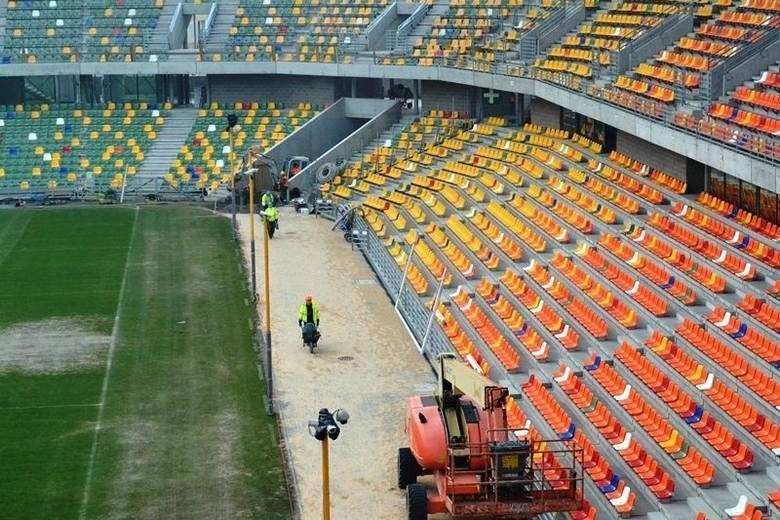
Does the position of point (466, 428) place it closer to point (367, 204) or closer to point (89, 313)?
point (89, 313)

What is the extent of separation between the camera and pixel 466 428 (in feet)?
82.9

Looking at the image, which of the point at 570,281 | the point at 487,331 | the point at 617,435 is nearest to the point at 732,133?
the point at 570,281

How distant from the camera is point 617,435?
27453 millimetres

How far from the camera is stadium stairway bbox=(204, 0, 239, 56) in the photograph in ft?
244

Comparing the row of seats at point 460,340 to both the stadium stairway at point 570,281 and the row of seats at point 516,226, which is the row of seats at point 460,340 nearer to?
the stadium stairway at point 570,281

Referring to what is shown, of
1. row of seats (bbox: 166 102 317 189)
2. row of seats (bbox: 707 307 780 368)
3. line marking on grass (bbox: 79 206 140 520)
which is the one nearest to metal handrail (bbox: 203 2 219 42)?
row of seats (bbox: 166 102 317 189)

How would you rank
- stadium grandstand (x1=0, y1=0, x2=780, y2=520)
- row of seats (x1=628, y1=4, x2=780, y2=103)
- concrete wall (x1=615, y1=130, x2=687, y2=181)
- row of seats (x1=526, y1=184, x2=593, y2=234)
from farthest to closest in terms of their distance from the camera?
row of seats (x1=628, y1=4, x2=780, y2=103) → concrete wall (x1=615, y1=130, x2=687, y2=181) → row of seats (x1=526, y1=184, x2=593, y2=234) → stadium grandstand (x1=0, y1=0, x2=780, y2=520)

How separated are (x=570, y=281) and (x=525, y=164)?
1461cm

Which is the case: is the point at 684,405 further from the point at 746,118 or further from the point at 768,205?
the point at 746,118

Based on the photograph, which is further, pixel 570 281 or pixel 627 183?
pixel 627 183

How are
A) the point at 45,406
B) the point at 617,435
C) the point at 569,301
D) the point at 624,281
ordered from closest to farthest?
the point at 617,435 → the point at 45,406 → the point at 624,281 → the point at 569,301

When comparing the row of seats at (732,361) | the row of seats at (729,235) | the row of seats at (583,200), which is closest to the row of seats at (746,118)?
the row of seats at (729,235)

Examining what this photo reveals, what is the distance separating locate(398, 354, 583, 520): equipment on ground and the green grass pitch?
3.09 metres

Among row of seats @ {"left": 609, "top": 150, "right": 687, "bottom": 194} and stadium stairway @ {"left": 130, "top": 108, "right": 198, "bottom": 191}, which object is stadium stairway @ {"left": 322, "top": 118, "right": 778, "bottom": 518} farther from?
stadium stairway @ {"left": 130, "top": 108, "right": 198, "bottom": 191}
